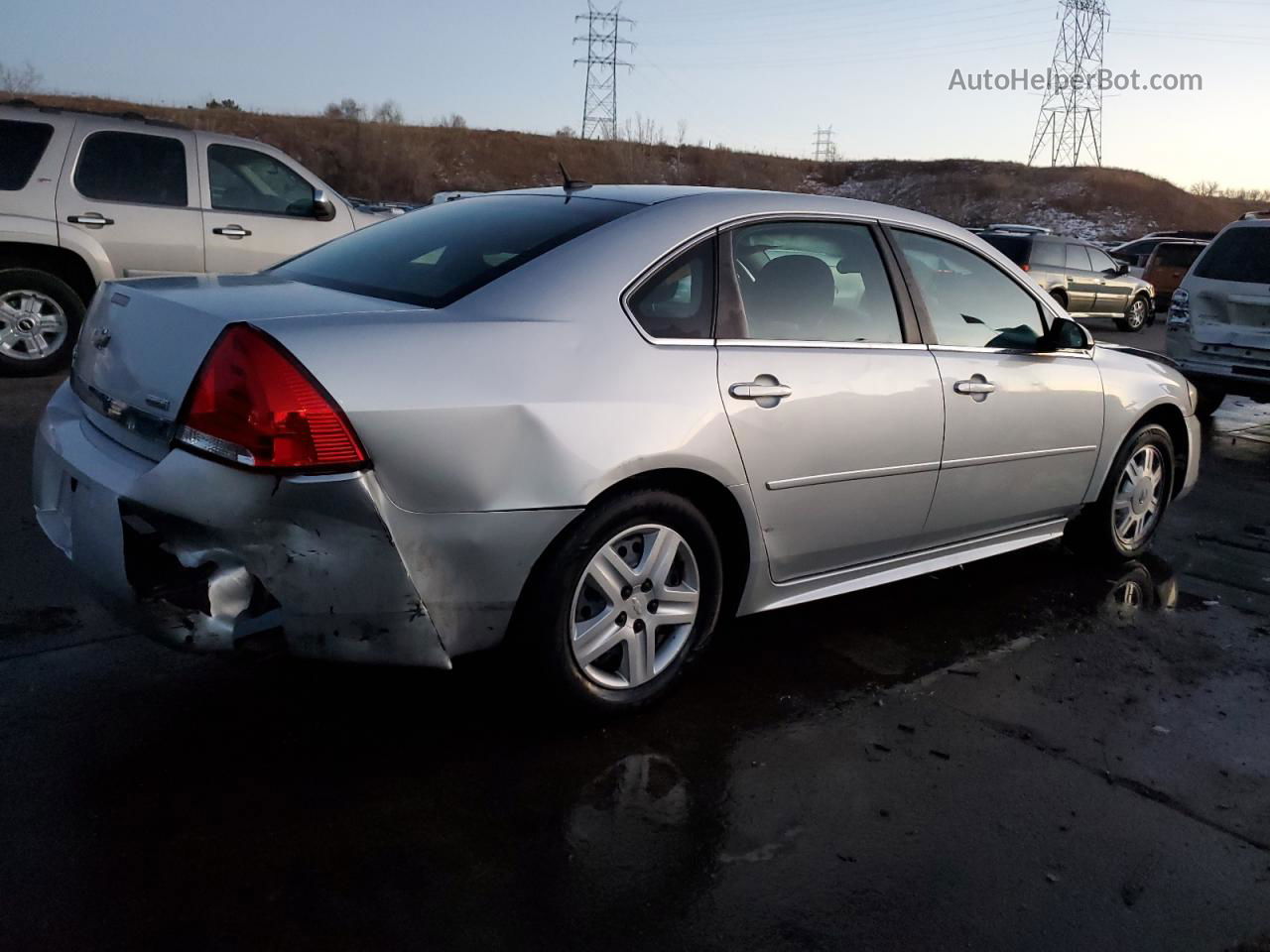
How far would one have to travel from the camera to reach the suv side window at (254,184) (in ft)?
29.3

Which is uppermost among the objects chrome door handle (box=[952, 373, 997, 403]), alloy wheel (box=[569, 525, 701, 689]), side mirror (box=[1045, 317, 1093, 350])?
side mirror (box=[1045, 317, 1093, 350])

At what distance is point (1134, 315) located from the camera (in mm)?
21547

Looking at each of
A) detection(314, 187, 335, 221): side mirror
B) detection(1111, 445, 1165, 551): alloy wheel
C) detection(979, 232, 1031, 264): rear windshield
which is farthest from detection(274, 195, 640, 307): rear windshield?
detection(979, 232, 1031, 264): rear windshield

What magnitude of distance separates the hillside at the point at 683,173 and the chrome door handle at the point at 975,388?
48.5m

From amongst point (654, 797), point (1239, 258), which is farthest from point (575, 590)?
point (1239, 258)

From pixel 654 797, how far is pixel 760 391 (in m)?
1.27

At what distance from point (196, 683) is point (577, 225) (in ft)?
6.02

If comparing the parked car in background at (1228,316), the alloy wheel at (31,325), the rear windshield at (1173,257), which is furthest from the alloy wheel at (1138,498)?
the rear windshield at (1173,257)

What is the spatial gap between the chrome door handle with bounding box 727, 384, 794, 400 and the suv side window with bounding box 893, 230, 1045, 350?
3.26 feet

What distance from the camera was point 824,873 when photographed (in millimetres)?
2762

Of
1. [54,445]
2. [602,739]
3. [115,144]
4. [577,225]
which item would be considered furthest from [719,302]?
[115,144]

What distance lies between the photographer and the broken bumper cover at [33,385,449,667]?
2.74 m

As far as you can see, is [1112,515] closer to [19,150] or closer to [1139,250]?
[19,150]

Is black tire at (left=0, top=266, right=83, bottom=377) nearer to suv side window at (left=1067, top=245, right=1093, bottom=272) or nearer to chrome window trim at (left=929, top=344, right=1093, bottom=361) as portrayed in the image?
chrome window trim at (left=929, top=344, right=1093, bottom=361)
